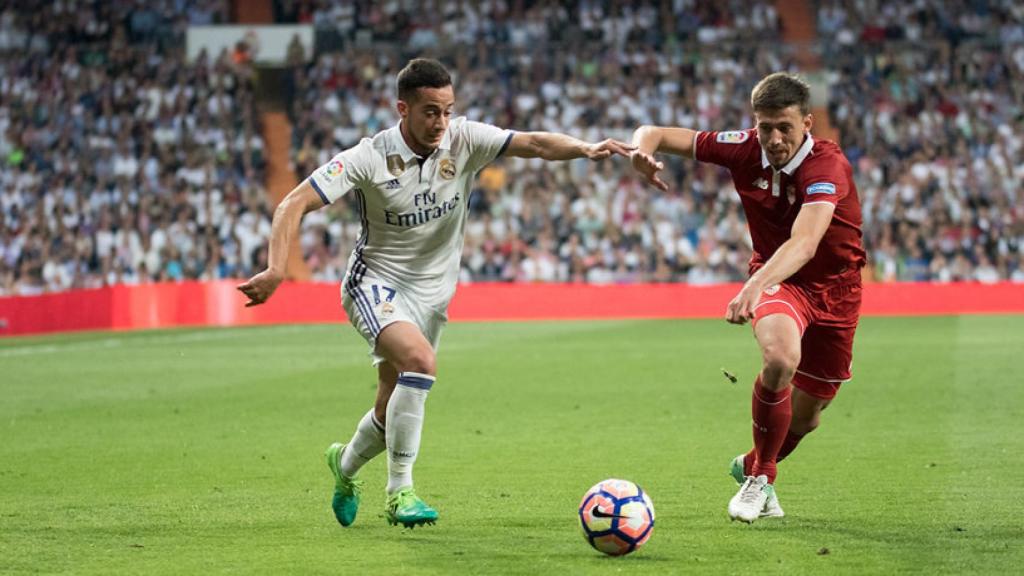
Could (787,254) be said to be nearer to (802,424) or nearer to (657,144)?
(657,144)

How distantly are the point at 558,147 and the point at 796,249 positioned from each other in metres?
1.23

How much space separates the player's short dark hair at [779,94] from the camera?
7.31m

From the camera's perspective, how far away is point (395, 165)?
7.41m

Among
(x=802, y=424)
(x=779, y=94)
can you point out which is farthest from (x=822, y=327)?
(x=779, y=94)

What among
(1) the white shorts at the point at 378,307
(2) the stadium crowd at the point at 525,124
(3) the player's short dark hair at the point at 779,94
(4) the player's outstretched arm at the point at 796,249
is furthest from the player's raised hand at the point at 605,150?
(2) the stadium crowd at the point at 525,124

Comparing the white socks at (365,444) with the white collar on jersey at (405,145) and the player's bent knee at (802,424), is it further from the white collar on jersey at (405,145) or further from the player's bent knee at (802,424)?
the player's bent knee at (802,424)

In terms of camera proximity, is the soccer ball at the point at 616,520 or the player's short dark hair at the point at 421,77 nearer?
the soccer ball at the point at 616,520

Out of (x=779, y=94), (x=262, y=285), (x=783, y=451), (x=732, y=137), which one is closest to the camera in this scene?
(x=262, y=285)

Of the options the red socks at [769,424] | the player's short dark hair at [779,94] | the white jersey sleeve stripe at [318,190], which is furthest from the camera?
the red socks at [769,424]

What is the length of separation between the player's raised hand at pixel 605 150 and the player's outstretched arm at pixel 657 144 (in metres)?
0.06

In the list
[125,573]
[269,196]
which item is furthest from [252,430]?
[269,196]

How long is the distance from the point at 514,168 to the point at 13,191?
33.7 feet

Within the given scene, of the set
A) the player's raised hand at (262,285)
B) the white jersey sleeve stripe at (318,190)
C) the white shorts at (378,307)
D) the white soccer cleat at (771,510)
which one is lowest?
the white soccer cleat at (771,510)

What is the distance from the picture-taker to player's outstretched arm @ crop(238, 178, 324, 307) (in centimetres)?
670
